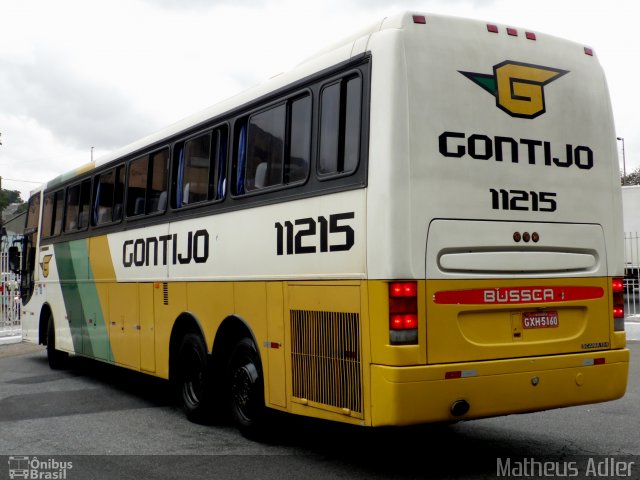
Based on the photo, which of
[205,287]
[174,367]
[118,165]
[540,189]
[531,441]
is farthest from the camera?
[118,165]

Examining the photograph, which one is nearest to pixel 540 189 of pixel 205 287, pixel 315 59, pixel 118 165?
pixel 315 59

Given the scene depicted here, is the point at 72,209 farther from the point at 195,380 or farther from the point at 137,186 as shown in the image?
the point at 195,380

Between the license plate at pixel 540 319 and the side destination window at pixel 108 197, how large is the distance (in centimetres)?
637

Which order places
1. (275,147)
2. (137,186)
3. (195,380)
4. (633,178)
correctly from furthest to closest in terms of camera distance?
(633,178)
(137,186)
(195,380)
(275,147)

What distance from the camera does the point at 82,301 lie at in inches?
491

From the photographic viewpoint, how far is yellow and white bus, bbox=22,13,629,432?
5949 mm

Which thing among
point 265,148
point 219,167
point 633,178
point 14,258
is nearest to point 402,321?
point 265,148

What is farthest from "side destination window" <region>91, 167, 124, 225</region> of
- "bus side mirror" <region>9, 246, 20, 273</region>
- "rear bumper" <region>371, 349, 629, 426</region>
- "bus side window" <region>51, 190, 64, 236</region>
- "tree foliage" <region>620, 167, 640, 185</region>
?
"tree foliage" <region>620, 167, 640, 185</region>

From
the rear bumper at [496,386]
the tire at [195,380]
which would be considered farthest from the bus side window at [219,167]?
the rear bumper at [496,386]

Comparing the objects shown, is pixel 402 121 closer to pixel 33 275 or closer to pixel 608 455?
pixel 608 455

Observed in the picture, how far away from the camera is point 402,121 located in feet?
19.7

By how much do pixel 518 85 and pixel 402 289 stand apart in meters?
1.98

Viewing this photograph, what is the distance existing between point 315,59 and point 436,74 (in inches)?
49.4

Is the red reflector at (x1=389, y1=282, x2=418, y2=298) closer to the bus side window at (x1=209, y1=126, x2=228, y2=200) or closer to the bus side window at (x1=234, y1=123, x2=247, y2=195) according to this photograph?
the bus side window at (x1=234, y1=123, x2=247, y2=195)
